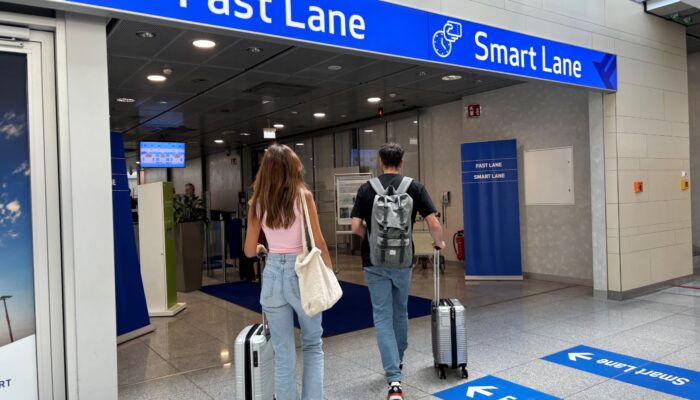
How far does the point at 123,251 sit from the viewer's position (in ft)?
15.6

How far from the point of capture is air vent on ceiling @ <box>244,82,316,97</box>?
7421mm

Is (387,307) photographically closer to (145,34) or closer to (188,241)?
(145,34)

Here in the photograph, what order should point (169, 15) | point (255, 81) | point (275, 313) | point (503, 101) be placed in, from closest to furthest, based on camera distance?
point (275, 313) < point (169, 15) < point (255, 81) < point (503, 101)

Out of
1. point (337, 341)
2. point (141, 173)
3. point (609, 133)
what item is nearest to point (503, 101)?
point (609, 133)

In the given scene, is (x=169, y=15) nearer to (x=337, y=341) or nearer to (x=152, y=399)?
(x=152, y=399)

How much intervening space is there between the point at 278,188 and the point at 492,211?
5627 millimetres

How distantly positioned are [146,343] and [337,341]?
1.77 metres

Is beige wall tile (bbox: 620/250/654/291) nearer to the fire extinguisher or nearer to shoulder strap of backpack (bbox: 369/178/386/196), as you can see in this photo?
the fire extinguisher

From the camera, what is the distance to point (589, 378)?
3.52 meters

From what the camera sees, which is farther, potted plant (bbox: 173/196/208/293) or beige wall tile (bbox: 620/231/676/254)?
potted plant (bbox: 173/196/208/293)

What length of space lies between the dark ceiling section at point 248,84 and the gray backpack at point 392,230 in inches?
83.5

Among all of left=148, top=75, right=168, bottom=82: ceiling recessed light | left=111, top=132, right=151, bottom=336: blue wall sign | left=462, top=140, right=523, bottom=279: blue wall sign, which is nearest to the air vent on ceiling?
left=148, top=75, right=168, bottom=82: ceiling recessed light

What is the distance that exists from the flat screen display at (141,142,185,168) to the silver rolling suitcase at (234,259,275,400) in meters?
9.51

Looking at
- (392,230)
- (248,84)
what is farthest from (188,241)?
(392,230)
